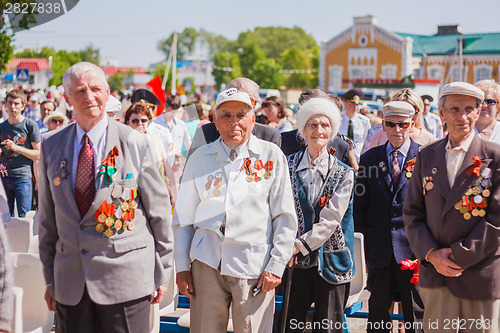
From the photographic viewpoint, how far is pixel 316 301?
14.0 feet

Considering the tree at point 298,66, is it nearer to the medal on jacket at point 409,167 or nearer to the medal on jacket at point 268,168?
the medal on jacket at point 409,167

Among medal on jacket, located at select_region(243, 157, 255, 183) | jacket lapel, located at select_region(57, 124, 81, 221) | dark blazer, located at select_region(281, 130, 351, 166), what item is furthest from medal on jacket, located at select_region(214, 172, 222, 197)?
dark blazer, located at select_region(281, 130, 351, 166)

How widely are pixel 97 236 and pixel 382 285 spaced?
7.90 ft

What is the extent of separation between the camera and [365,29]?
201 feet

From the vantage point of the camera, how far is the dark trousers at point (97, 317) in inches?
128

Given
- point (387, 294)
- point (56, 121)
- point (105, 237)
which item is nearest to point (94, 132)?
point (105, 237)

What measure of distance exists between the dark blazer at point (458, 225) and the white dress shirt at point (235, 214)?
30.3 inches

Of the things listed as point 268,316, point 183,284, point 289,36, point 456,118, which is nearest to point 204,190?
point 183,284

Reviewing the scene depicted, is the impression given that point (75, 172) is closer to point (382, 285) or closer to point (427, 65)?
point (382, 285)

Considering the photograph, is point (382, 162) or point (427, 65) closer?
point (382, 162)

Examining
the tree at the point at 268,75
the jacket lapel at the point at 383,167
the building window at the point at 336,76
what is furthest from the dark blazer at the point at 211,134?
the tree at the point at 268,75

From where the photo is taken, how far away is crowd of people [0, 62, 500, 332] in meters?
3.23

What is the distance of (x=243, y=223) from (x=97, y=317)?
92 centimetres

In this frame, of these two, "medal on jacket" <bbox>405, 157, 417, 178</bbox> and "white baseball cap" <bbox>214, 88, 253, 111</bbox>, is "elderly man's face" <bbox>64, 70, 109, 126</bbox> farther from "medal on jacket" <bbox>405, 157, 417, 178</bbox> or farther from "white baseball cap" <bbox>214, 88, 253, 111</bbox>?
"medal on jacket" <bbox>405, 157, 417, 178</bbox>
